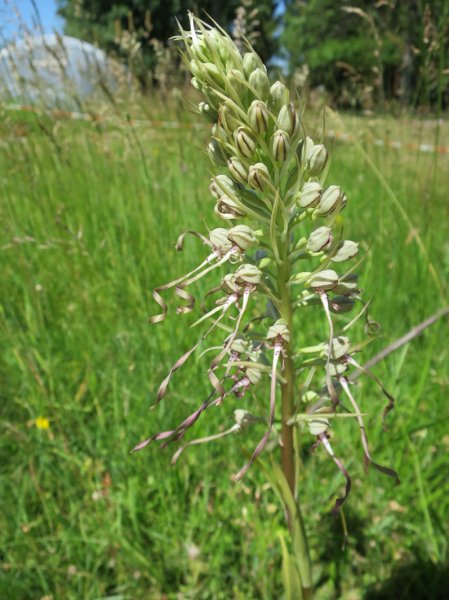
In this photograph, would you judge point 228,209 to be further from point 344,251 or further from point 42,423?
point 42,423

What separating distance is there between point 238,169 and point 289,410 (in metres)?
0.50

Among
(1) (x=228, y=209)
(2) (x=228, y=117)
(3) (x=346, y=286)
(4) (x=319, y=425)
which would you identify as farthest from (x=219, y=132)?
(4) (x=319, y=425)

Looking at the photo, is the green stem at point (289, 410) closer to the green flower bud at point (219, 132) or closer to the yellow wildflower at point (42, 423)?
the green flower bud at point (219, 132)

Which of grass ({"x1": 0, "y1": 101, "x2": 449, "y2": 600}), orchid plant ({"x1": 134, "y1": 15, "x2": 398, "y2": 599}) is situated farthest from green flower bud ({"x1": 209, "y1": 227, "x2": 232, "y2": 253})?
grass ({"x1": 0, "y1": 101, "x2": 449, "y2": 600})

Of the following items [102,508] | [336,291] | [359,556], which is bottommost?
[359,556]

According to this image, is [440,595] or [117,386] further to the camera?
[117,386]

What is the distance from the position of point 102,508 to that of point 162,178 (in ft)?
8.18

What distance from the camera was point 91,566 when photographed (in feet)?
5.43

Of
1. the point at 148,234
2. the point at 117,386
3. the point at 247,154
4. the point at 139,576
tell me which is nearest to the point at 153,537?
the point at 139,576

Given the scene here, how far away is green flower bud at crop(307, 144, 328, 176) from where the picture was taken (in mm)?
904

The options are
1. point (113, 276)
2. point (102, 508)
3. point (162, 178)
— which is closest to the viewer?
point (102, 508)

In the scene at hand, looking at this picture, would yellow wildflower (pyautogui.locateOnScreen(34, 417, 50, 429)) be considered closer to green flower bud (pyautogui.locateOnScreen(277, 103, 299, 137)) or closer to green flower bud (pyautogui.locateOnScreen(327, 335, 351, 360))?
green flower bud (pyautogui.locateOnScreen(327, 335, 351, 360))

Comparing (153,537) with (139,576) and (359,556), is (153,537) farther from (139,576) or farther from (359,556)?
(359,556)

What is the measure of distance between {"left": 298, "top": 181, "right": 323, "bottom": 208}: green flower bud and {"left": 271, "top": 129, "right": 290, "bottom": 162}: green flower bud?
0.23 ft
